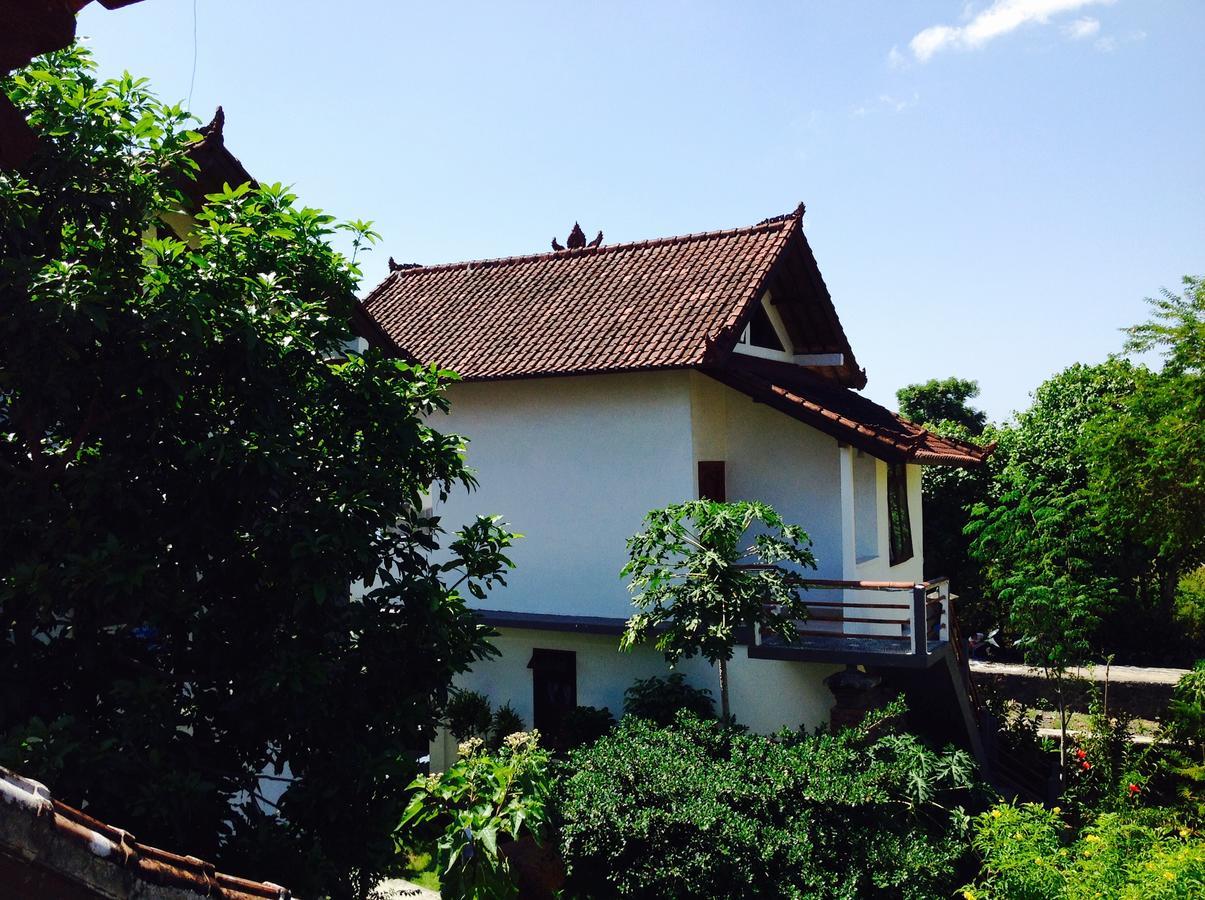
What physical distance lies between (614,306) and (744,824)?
810cm

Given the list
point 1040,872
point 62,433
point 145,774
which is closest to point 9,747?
point 145,774

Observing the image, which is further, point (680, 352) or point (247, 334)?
point (680, 352)

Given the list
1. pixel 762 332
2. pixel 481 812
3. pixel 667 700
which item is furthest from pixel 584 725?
pixel 762 332

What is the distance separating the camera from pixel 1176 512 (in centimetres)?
1914

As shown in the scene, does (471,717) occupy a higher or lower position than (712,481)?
lower

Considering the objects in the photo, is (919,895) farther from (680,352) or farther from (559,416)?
(559,416)

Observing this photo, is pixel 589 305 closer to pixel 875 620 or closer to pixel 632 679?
pixel 632 679

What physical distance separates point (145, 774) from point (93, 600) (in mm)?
949

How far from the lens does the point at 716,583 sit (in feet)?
36.5

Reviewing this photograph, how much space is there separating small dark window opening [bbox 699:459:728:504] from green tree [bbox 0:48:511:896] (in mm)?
7816

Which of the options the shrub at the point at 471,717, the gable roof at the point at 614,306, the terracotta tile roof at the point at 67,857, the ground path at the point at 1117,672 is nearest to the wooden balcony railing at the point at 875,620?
the gable roof at the point at 614,306

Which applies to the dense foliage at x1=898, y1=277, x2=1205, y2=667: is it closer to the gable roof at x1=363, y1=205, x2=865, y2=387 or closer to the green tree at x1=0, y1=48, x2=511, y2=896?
the gable roof at x1=363, y1=205, x2=865, y2=387

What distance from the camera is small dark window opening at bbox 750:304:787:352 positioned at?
1536 cm

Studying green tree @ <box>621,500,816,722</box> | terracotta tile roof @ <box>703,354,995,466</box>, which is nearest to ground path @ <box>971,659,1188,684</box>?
terracotta tile roof @ <box>703,354,995,466</box>
